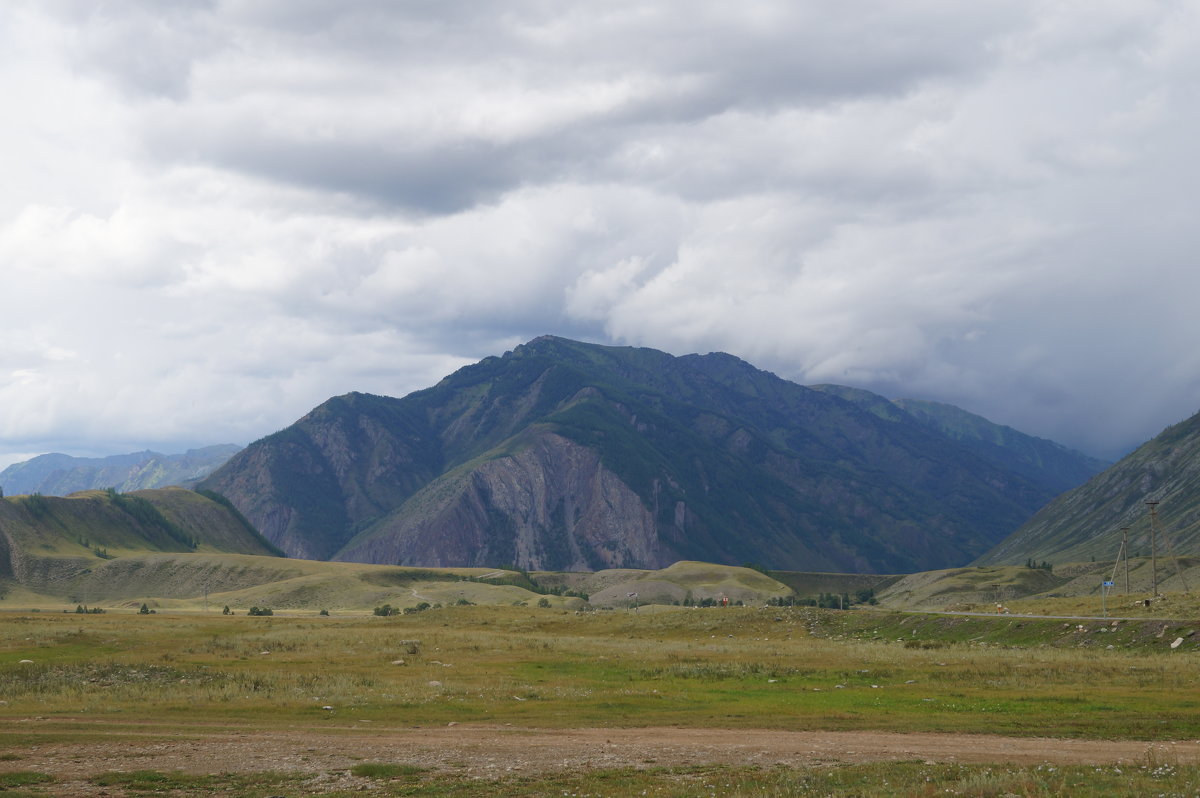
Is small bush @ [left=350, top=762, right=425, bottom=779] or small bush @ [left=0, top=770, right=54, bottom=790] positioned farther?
small bush @ [left=350, top=762, right=425, bottom=779]

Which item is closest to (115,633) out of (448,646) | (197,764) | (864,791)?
(448,646)

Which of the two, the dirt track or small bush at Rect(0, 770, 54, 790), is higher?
small bush at Rect(0, 770, 54, 790)

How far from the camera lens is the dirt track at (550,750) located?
2877cm

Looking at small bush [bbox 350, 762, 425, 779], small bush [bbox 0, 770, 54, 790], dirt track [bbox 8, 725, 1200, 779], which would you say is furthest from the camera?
dirt track [bbox 8, 725, 1200, 779]

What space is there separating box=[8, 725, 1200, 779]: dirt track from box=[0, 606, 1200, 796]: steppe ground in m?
0.15

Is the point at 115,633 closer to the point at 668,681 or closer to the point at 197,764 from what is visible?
the point at 668,681

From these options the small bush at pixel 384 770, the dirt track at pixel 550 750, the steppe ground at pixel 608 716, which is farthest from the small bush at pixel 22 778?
the small bush at pixel 384 770

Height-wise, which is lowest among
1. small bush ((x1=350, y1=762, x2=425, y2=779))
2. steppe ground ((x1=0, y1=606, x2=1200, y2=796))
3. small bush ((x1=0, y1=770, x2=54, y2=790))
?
steppe ground ((x1=0, y1=606, x2=1200, y2=796))

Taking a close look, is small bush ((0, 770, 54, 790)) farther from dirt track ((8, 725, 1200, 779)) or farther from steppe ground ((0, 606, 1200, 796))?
dirt track ((8, 725, 1200, 779))

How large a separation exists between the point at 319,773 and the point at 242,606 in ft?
558

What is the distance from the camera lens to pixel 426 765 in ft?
95.4

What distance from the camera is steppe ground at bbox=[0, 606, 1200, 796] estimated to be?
26547mm

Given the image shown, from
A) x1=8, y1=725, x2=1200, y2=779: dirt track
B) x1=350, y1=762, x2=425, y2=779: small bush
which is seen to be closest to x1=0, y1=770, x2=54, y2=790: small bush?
x1=8, y1=725, x2=1200, y2=779: dirt track

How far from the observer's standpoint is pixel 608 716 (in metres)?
39.9
